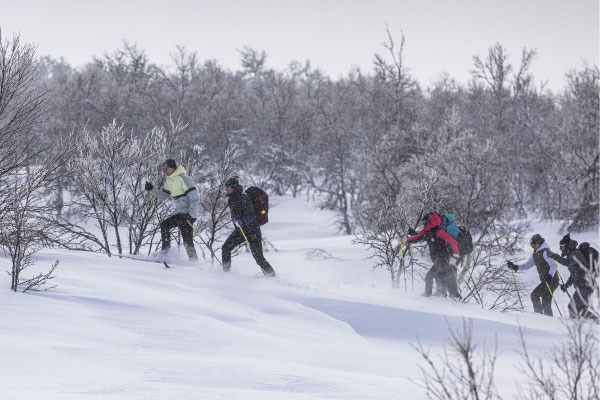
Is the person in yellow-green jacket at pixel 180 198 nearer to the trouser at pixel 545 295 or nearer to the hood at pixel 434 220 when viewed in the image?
the hood at pixel 434 220

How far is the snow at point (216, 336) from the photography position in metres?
4.07

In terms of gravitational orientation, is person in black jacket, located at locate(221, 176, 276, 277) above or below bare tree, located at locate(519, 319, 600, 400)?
above

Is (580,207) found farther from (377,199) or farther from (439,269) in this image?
(439,269)

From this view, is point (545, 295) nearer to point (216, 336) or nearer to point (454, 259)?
point (454, 259)

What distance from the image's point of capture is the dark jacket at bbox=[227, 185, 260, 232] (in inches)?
372

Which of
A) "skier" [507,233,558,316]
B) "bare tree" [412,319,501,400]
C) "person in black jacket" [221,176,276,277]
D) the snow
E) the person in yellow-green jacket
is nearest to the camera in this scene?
"bare tree" [412,319,501,400]

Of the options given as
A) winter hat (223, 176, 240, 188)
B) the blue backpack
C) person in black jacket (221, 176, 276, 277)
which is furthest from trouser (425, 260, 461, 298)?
winter hat (223, 176, 240, 188)

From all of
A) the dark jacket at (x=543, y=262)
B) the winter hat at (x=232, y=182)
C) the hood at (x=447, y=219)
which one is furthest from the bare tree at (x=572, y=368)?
the dark jacket at (x=543, y=262)

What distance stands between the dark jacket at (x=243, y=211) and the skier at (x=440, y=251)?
281cm

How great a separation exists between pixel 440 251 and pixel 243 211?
11.7ft

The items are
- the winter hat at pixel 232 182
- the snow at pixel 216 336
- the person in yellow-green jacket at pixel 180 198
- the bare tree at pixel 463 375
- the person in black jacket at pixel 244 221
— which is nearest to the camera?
the bare tree at pixel 463 375

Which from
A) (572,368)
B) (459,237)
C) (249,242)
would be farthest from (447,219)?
(572,368)

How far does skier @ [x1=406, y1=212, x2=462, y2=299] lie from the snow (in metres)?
0.94

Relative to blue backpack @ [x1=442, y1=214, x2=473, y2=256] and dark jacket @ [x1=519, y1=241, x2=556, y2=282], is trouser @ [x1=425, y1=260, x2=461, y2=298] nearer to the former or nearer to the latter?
blue backpack @ [x1=442, y1=214, x2=473, y2=256]
